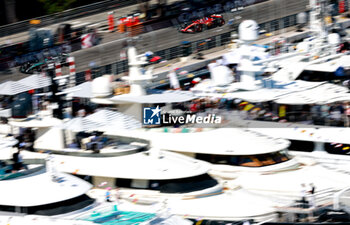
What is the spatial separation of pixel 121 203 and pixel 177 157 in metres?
2.31

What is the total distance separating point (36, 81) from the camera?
22.1m

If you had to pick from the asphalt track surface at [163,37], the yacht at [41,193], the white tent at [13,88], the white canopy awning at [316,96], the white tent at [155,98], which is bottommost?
the yacht at [41,193]

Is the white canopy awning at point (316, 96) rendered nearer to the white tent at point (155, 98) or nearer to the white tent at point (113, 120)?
the white tent at point (155, 98)

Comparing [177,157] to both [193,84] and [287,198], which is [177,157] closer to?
[287,198]

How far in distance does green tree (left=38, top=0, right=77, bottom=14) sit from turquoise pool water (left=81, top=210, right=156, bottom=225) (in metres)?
23.7

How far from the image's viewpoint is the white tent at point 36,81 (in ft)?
72.1

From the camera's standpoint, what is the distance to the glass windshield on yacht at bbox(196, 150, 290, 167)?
777 inches

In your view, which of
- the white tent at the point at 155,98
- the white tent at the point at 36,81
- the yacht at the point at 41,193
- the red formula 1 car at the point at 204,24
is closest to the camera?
the yacht at the point at 41,193

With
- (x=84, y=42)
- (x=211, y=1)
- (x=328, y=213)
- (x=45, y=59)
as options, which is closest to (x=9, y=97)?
(x=45, y=59)

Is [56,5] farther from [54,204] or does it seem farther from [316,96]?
[54,204]

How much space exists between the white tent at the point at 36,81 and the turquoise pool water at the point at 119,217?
673 centimetres

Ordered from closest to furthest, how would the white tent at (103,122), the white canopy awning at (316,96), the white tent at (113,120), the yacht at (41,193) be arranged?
the yacht at (41,193)
the white tent at (103,122)
the white tent at (113,120)
the white canopy awning at (316,96)

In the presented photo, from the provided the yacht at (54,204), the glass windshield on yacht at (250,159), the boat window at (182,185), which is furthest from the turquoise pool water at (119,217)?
the glass windshield on yacht at (250,159)

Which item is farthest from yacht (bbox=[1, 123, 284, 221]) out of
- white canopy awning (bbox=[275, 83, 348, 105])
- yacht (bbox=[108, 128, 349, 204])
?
white canopy awning (bbox=[275, 83, 348, 105])
